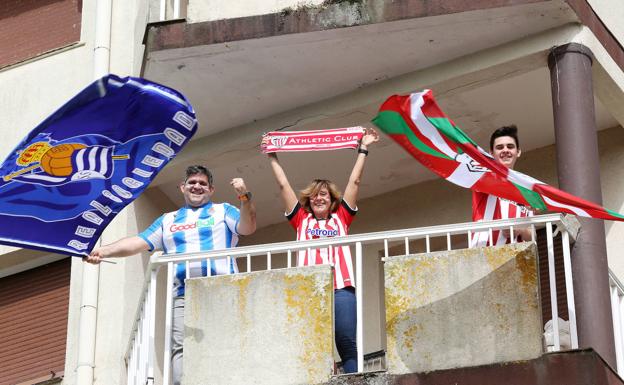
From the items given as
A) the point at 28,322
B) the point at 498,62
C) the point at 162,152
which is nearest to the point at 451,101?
the point at 498,62

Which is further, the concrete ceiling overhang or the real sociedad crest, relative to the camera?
the concrete ceiling overhang

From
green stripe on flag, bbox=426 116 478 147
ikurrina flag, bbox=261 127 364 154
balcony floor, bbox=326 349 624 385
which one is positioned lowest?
balcony floor, bbox=326 349 624 385

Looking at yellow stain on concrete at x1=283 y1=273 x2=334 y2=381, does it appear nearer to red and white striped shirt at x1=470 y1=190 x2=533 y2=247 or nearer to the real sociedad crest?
red and white striped shirt at x1=470 y1=190 x2=533 y2=247

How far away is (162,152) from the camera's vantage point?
12242 mm

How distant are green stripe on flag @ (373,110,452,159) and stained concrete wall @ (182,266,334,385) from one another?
3.52ft

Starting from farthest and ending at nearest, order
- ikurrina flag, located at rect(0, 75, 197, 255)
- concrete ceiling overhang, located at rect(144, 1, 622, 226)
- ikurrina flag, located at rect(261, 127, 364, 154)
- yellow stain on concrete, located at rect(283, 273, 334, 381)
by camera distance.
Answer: concrete ceiling overhang, located at rect(144, 1, 622, 226) < ikurrina flag, located at rect(261, 127, 364, 154) < ikurrina flag, located at rect(0, 75, 197, 255) < yellow stain on concrete, located at rect(283, 273, 334, 381)

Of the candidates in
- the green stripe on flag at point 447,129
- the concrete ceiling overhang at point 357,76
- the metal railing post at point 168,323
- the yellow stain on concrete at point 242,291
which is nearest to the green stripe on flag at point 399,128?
the green stripe on flag at point 447,129

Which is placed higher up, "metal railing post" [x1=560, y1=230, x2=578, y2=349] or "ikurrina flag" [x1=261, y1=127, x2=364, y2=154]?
"ikurrina flag" [x1=261, y1=127, x2=364, y2=154]

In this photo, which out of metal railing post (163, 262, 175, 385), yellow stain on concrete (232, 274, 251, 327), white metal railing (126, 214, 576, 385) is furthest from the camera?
metal railing post (163, 262, 175, 385)

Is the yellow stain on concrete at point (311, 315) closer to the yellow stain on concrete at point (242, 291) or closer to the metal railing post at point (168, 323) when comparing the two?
the yellow stain on concrete at point (242, 291)

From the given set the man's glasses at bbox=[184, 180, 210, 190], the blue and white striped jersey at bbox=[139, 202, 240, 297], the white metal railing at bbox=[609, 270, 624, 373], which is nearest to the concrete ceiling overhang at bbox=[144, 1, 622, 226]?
the man's glasses at bbox=[184, 180, 210, 190]

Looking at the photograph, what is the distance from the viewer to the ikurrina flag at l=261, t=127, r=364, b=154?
12602 mm

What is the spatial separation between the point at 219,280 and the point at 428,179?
12.5 ft

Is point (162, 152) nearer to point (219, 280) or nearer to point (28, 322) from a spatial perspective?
point (219, 280)
